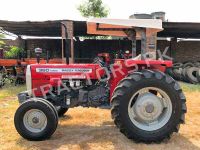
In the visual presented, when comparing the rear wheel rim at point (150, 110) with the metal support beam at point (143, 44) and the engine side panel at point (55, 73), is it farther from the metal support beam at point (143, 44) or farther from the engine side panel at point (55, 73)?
the engine side panel at point (55, 73)

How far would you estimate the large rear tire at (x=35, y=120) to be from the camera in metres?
5.67

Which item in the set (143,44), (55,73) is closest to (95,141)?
(55,73)

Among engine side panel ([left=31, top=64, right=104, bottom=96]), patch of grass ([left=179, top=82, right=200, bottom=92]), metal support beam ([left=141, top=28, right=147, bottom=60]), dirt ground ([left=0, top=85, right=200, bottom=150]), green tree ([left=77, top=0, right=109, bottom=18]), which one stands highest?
green tree ([left=77, top=0, right=109, bottom=18])

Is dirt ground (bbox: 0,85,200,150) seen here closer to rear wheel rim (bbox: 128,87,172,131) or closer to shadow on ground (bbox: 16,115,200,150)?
shadow on ground (bbox: 16,115,200,150)

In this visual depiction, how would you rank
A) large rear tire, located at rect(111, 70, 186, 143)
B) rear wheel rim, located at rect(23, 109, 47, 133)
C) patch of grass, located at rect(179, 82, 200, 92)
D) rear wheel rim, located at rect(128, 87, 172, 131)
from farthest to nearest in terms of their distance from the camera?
patch of grass, located at rect(179, 82, 200, 92)
rear wheel rim, located at rect(23, 109, 47, 133)
rear wheel rim, located at rect(128, 87, 172, 131)
large rear tire, located at rect(111, 70, 186, 143)

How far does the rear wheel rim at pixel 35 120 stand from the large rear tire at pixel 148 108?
1187mm

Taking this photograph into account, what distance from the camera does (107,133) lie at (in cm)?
612

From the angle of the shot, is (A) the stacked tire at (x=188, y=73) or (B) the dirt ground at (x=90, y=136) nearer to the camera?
(B) the dirt ground at (x=90, y=136)

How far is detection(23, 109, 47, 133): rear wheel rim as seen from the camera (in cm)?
576

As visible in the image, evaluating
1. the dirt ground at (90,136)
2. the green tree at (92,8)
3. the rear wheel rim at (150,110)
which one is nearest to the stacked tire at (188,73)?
the dirt ground at (90,136)

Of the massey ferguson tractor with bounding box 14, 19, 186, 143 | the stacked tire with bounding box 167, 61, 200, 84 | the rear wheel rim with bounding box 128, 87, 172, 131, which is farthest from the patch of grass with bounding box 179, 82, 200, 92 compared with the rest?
the rear wheel rim with bounding box 128, 87, 172, 131

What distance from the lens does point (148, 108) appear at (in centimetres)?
570

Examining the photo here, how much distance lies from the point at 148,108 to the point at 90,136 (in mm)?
1083

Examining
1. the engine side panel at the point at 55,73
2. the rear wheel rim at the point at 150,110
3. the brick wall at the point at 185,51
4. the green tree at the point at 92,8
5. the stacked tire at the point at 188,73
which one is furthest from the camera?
the green tree at the point at 92,8
